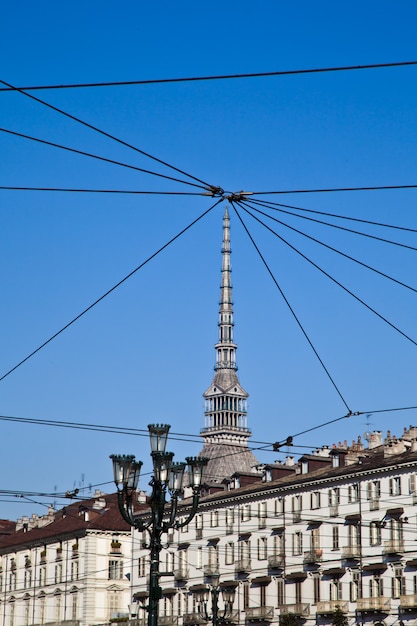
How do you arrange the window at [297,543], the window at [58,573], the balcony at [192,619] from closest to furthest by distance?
the window at [297,543], the balcony at [192,619], the window at [58,573]

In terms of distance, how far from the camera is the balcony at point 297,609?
2714 inches

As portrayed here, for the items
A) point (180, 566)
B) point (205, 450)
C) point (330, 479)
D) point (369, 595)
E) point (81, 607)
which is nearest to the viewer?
point (369, 595)

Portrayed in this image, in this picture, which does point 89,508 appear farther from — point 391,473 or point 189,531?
point 391,473

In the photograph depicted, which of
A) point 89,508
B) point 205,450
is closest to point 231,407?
point 205,450

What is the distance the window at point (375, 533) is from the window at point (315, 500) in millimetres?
4980

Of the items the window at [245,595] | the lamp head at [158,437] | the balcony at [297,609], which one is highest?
the lamp head at [158,437]

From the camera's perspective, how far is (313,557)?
227 feet

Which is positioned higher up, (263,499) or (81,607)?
(263,499)

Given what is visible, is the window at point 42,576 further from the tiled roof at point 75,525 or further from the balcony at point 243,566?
the balcony at point 243,566

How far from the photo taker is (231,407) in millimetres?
192500

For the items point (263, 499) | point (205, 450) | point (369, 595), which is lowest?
point (369, 595)

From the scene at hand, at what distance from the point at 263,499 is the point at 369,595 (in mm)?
11818

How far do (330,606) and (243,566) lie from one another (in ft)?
29.9

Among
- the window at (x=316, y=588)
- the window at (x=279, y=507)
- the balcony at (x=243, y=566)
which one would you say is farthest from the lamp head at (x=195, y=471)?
the balcony at (x=243, y=566)
